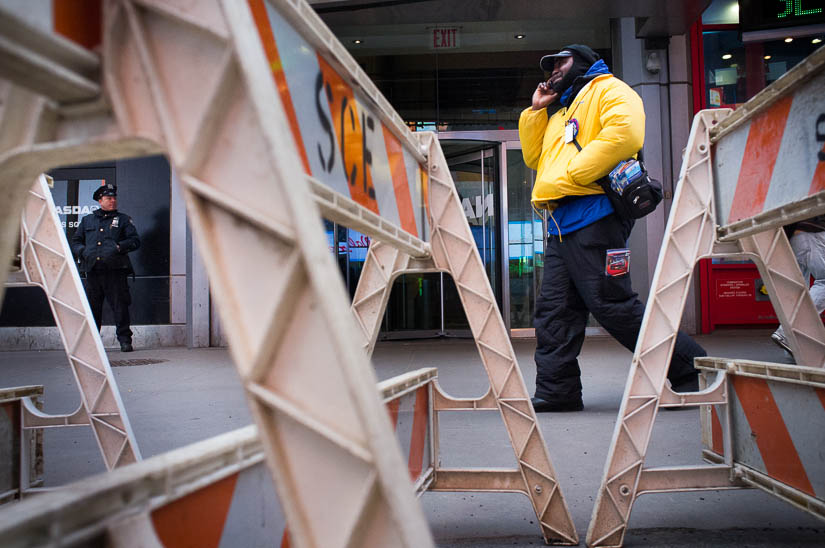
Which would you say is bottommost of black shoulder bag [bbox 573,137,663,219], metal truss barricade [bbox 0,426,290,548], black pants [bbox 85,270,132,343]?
metal truss barricade [bbox 0,426,290,548]

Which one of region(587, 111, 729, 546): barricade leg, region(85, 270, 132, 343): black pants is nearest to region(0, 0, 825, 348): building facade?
region(85, 270, 132, 343): black pants

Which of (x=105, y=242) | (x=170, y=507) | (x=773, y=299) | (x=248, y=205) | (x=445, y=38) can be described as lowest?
(x=170, y=507)

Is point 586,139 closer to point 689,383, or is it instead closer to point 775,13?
point 689,383

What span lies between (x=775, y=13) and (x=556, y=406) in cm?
706

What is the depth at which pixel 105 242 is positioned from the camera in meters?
8.78

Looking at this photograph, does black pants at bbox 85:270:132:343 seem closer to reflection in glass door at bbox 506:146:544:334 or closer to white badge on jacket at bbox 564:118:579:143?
reflection in glass door at bbox 506:146:544:334

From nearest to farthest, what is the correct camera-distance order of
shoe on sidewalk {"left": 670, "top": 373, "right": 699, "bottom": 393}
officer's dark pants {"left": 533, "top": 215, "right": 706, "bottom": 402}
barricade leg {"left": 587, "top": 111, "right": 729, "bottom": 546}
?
barricade leg {"left": 587, "top": 111, "right": 729, "bottom": 546}, officer's dark pants {"left": 533, "top": 215, "right": 706, "bottom": 402}, shoe on sidewalk {"left": 670, "top": 373, "right": 699, "bottom": 393}

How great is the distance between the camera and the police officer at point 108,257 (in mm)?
8711

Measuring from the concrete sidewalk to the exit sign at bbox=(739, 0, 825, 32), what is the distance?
14.0 feet

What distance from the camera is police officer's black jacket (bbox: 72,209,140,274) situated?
8.70 m

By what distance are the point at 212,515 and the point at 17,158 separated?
70cm

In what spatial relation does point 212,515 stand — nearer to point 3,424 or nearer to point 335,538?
point 335,538

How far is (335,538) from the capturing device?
0.86 metres

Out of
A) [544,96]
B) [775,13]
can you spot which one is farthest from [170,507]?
[775,13]
